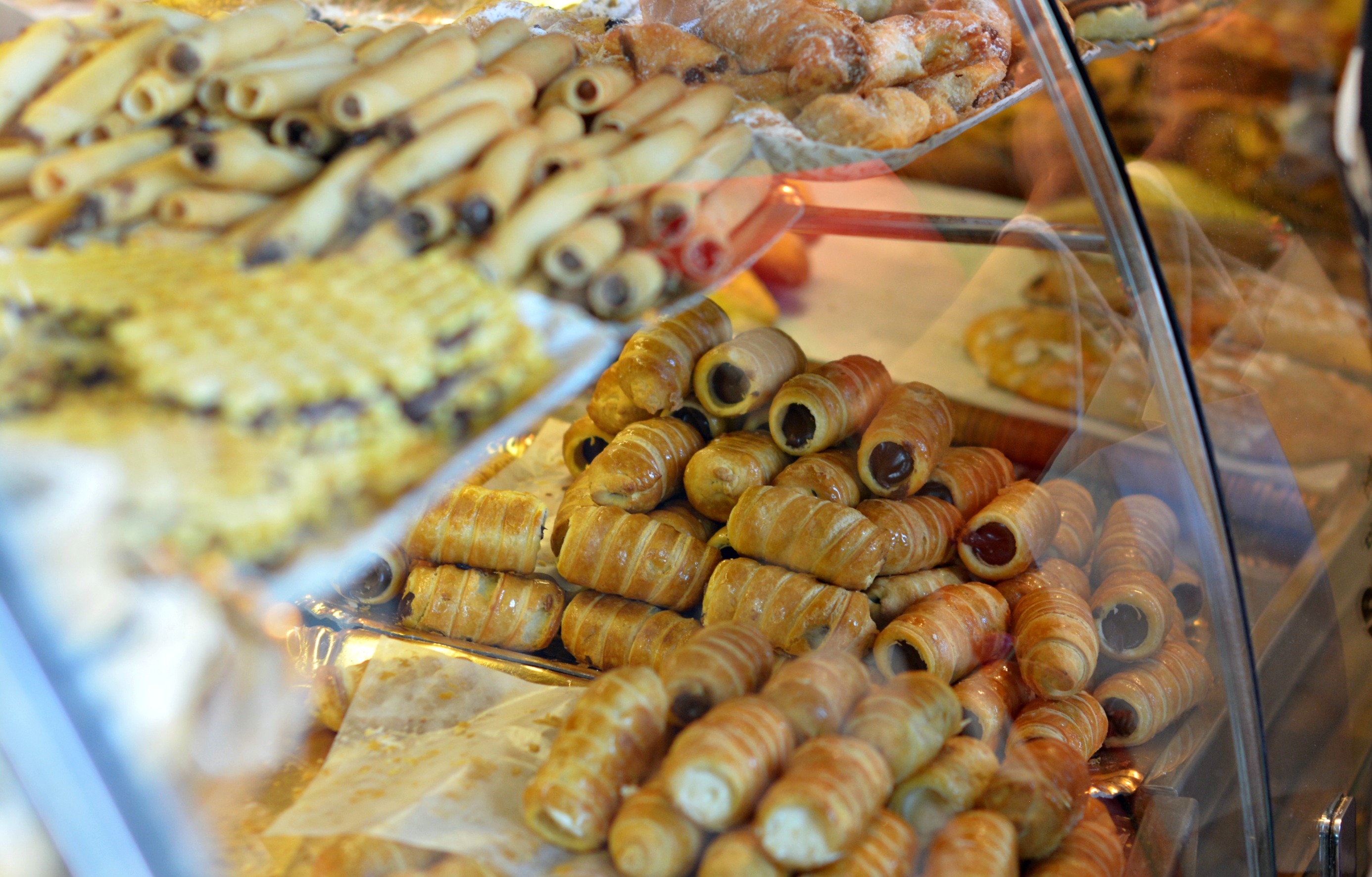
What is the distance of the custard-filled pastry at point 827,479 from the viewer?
5.19ft

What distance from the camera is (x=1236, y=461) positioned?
1.62 m

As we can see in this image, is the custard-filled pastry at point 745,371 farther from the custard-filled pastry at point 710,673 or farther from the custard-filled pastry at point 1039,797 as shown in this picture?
the custard-filled pastry at point 1039,797

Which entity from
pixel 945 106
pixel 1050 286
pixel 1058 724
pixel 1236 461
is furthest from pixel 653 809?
pixel 1050 286

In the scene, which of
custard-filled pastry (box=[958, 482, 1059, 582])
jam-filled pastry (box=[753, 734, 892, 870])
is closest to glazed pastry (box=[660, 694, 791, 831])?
jam-filled pastry (box=[753, 734, 892, 870])

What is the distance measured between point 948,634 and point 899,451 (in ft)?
1.22

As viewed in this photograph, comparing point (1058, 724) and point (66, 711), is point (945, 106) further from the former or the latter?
point (66, 711)

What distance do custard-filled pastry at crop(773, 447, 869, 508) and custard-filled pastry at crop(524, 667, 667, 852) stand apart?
1.87ft

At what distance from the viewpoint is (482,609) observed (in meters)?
1.53

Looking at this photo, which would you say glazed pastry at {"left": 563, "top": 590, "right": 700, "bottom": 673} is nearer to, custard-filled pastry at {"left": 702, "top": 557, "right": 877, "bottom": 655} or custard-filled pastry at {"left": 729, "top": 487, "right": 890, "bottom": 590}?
custard-filled pastry at {"left": 702, "top": 557, "right": 877, "bottom": 655}

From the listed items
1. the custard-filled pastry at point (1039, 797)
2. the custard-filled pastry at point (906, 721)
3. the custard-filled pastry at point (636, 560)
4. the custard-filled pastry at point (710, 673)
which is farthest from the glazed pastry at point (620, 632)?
the custard-filled pastry at point (1039, 797)

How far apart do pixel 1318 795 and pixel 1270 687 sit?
0.23 meters

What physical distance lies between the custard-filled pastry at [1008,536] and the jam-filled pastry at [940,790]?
466 millimetres

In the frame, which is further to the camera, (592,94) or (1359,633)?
(1359,633)

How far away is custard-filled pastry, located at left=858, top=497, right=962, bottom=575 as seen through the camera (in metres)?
1.52
